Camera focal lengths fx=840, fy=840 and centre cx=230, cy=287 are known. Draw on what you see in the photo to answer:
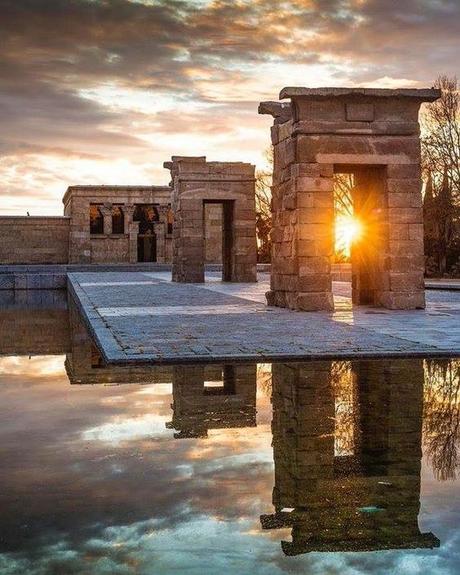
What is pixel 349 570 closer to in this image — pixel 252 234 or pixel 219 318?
pixel 219 318

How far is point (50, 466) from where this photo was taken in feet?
14.1

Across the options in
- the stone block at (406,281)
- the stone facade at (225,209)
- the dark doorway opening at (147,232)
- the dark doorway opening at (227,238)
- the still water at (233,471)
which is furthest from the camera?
the dark doorway opening at (147,232)

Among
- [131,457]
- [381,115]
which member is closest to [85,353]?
[131,457]

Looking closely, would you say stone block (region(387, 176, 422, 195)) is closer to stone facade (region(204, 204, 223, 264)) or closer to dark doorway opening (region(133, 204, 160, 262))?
stone facade (region(204, 204, 223, 264))

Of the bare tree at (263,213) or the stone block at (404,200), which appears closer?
the stone block at (404,200)

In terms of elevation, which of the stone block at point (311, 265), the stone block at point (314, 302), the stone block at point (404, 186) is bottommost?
the stone block at point (314, 302)

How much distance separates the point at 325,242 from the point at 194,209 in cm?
1381

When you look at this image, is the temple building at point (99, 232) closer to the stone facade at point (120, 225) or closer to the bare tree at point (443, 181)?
the stone facade at point (120, 225)

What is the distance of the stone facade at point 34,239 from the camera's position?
47.7m

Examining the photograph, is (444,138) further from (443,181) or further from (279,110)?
(279,110)

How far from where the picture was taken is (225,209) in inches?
1134

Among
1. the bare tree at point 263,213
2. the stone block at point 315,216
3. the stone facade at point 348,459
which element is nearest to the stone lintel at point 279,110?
the stone block at point 315,216

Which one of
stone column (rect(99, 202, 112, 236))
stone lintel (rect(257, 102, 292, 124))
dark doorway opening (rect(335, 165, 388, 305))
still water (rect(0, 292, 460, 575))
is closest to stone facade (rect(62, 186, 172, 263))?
stone column (rect(99, 202, 112, 236))

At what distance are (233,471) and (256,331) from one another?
20.9 ft
